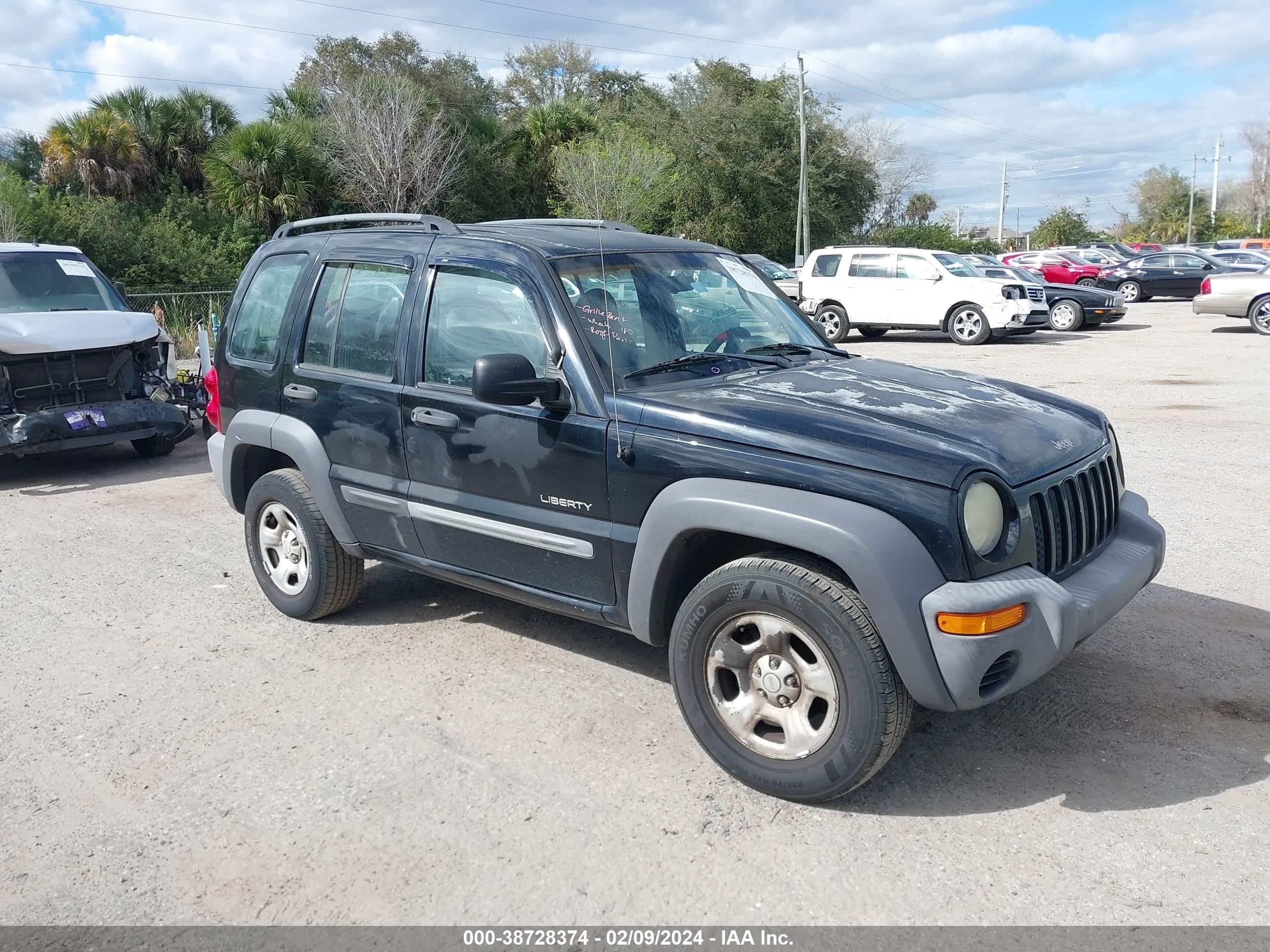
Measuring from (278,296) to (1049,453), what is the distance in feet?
12.4

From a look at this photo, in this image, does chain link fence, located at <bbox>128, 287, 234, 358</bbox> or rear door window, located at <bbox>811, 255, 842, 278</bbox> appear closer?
chain link fence, located at <bbox>128, 287, 234, 358</bbox>

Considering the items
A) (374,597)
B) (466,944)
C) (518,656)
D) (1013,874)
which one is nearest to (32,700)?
(374,597)

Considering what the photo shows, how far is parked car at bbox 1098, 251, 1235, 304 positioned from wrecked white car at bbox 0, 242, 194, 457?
90.9ft

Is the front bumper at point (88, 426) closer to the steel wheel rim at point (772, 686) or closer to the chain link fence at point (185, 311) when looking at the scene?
the steel wheel rim at point (772, 686)

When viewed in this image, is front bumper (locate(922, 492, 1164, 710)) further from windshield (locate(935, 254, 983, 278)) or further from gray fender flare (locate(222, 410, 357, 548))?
windshield (locate(935, 254, 983, 278))

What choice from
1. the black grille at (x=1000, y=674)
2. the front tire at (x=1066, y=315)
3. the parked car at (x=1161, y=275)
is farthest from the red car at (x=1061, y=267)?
the black grille at (x=1000, y=674)

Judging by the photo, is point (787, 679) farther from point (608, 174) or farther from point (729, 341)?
point (608, 174)

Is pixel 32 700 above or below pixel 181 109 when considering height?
below

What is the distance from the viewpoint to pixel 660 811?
3.64 metres

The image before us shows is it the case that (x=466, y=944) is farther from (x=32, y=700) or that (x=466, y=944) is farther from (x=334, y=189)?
(x=334, y=189)

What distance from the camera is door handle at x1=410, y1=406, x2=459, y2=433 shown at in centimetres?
447

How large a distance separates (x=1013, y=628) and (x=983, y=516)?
359mm

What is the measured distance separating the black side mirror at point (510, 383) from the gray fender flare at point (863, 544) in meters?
0.74

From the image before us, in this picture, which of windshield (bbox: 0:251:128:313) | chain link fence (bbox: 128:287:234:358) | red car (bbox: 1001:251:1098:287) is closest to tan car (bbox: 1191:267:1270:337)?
red car (bbox: 1001:251:1098:287)
